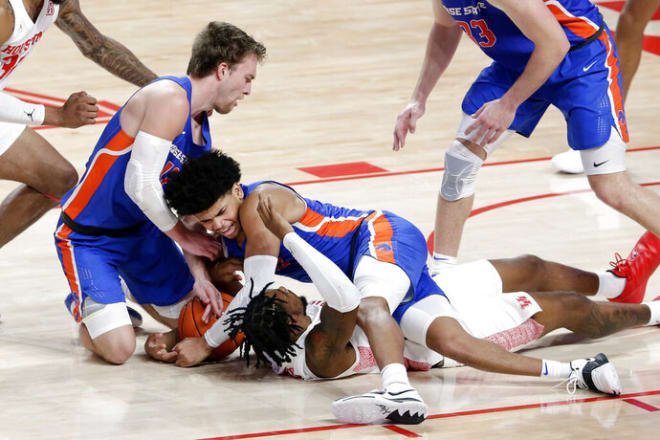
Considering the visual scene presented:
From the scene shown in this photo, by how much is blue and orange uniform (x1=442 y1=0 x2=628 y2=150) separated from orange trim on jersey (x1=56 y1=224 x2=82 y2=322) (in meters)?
1.86

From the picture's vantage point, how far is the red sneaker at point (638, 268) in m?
4.98

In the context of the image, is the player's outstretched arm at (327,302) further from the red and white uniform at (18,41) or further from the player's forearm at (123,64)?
the player's forearm at (123,64)

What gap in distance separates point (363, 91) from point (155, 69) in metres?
1.79

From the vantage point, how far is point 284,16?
1173cm

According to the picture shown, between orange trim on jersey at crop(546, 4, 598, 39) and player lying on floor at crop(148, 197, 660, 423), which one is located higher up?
orange trim on jersey at crop(546, 4, 598, 39)

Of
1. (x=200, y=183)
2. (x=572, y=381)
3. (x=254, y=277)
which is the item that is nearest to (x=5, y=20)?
(x=200, y=183)

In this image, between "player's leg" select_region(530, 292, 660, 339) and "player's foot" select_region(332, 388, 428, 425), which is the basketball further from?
"player's leg" select_region(530, 292, 660, 339)

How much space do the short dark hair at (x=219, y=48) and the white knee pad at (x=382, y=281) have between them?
3.14 feet

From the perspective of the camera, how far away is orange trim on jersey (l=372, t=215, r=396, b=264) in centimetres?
439

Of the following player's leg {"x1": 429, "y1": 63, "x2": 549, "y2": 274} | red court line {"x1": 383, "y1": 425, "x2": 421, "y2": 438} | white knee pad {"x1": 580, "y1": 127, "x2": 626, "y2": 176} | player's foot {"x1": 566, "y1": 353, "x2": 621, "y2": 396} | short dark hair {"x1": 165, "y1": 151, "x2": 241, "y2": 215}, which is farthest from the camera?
player's leg {"x1": 429, "y1": 63, "x2": 549, "y2": 274}

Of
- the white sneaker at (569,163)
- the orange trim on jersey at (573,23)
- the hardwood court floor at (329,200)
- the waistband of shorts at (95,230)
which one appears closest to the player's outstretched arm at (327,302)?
the hardwood court floor at (329,200)

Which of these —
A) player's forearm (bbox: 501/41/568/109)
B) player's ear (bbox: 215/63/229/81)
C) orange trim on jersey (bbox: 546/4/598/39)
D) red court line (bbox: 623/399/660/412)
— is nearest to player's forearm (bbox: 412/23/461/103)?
orange trim on jersey (bbox: 546/4/598/39)

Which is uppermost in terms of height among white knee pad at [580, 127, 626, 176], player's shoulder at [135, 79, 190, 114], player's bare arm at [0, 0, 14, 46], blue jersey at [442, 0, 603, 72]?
blue jersey at [442, 0, 603, 72]

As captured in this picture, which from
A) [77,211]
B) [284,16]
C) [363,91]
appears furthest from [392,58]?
[77,211]
